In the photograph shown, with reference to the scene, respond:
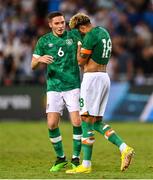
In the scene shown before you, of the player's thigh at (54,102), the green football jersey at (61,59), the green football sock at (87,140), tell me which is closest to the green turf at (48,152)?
the green football sock at (87,140)

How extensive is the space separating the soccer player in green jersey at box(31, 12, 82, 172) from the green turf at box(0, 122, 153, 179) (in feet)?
2.46

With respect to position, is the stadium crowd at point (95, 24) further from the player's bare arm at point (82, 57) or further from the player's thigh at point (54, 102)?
the player's bare arm at point (82, 57)

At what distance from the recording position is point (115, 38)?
80.0 feet

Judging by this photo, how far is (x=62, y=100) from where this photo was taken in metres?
12.1

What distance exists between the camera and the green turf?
11.2 metres

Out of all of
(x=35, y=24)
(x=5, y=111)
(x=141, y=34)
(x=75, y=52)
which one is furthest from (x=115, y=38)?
(x=75, y=52)

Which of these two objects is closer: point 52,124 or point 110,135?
point 110,135

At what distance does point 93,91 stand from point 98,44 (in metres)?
0.74

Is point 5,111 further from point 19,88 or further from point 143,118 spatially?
point 143,118

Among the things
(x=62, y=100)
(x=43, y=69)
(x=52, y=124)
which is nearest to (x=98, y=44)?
(x=62, y=100)

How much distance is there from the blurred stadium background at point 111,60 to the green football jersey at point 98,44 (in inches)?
438

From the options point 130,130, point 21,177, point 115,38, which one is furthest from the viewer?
point 115,38

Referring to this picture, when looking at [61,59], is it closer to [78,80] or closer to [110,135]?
[78,80]

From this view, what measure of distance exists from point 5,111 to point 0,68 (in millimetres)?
1362
